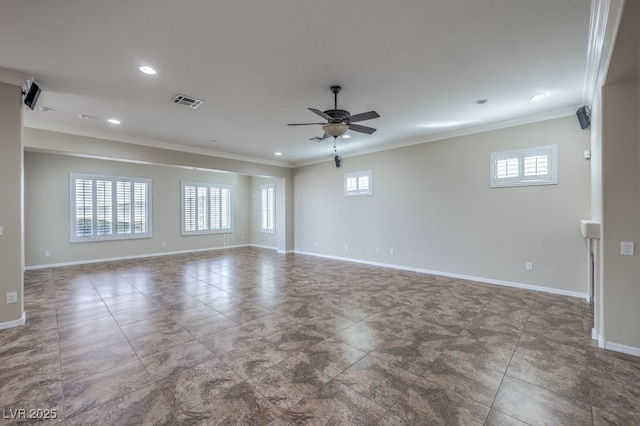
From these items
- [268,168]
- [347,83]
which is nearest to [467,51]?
[347,83]

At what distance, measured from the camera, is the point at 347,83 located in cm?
359

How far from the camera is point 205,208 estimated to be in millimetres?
9992

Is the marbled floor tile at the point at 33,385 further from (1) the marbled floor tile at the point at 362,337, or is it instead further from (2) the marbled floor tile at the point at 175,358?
(1) the marbled floor tile at the point at 362,337

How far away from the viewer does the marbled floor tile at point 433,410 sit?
192cm

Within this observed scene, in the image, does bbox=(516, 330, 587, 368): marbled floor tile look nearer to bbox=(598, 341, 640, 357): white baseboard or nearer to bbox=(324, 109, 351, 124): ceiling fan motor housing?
bbox=(598, 341, 640, 357): white baseboard

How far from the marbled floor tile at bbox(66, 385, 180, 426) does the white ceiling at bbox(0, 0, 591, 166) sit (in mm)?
3041

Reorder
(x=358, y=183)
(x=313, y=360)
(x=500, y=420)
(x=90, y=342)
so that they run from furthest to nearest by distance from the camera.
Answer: (x=358, y=183) → (x=90, y=342) → (x=313, y=360) → (x=500, y=420)

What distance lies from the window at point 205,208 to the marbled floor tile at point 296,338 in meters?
7.38

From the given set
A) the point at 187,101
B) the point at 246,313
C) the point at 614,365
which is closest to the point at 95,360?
the point at 246,313

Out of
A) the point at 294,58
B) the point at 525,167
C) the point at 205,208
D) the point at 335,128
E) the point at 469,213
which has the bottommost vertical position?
the point at 469,213

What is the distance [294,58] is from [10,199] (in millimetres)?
3839

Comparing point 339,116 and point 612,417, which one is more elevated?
point 339,116

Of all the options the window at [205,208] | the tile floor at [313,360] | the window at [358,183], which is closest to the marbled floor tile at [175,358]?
the tile floor at [313,360]

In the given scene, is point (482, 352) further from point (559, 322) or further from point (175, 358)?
point (175, 358)
